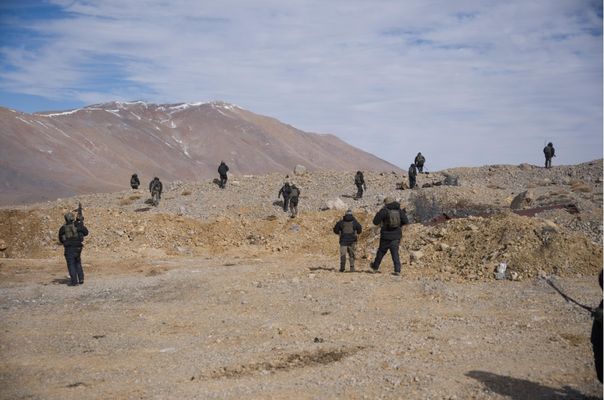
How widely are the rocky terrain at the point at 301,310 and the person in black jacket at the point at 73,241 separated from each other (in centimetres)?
38

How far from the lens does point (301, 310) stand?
10.8m

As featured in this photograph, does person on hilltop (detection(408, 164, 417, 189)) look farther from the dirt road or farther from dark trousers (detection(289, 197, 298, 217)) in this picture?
the dirt road

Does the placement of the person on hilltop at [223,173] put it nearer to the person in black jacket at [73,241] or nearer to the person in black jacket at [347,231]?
the person in black jacket at [73,241]

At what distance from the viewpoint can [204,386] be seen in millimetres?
7176

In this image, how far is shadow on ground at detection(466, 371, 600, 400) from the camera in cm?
626

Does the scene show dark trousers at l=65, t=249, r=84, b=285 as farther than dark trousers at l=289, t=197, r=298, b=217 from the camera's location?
No

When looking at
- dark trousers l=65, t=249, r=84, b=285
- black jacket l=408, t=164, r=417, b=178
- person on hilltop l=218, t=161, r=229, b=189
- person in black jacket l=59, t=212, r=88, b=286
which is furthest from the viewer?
person on hilltop l=218, t=161, r=229, b=189

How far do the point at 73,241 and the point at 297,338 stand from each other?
276 inches


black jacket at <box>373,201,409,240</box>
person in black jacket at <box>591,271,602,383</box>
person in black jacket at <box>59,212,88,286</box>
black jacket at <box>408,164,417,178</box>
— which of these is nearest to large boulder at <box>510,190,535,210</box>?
black jacket at <box>408,164,417,178</box>

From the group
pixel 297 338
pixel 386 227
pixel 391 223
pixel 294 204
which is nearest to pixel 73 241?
pixel 297 338

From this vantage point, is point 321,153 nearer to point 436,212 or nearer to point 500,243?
point 436,212

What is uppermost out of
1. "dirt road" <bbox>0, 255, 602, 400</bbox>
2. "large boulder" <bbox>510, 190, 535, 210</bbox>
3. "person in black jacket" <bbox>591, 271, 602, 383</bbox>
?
"large boulder" <bbox>510, 190, 535, 210</bbox>

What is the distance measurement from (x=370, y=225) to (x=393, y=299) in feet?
32.6

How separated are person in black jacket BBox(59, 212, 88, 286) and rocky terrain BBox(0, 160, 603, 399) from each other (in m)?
0.38
